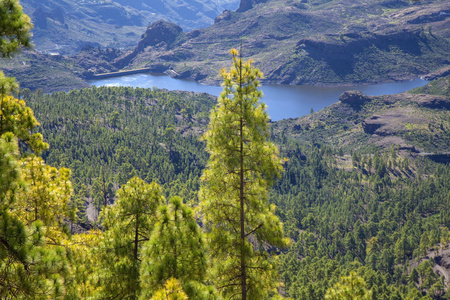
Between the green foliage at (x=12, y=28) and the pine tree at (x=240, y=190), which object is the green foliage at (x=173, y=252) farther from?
the green foliage at (x=12, y=28)

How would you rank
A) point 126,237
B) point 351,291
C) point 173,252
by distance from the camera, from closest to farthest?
point 173,252, point 126,237, point 351,291

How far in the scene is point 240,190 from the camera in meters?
21.4

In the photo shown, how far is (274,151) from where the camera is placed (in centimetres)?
2166

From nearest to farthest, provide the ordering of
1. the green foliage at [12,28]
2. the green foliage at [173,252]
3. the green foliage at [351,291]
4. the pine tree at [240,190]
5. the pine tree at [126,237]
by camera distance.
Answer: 1. the green foliage at [12,28]
2. the green foliage at [173,252]
3. the pine tree at [240,190]
4. the pine tree at [126,237]
5. the green foliage at [351,291]

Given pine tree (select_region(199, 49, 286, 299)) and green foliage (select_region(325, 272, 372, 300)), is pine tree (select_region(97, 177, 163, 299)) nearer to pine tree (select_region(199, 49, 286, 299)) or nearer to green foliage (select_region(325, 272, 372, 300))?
pine tree (select_region(199, 49, 286, 299))

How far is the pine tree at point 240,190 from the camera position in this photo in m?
20.7

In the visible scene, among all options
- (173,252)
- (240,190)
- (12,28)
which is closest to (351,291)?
(240,190)

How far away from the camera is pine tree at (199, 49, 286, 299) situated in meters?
20.7

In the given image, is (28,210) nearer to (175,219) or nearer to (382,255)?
(175,219)

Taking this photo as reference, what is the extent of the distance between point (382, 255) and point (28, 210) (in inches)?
5830

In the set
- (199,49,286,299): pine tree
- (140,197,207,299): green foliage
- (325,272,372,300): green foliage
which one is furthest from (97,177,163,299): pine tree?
(325,272,372,300): green foliage

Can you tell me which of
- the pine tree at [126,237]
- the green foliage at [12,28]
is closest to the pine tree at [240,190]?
the pine tree at [126,237]

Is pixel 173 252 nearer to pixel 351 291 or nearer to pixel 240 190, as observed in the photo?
pixel 240 190

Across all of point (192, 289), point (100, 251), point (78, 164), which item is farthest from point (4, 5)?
point (78, 164)
